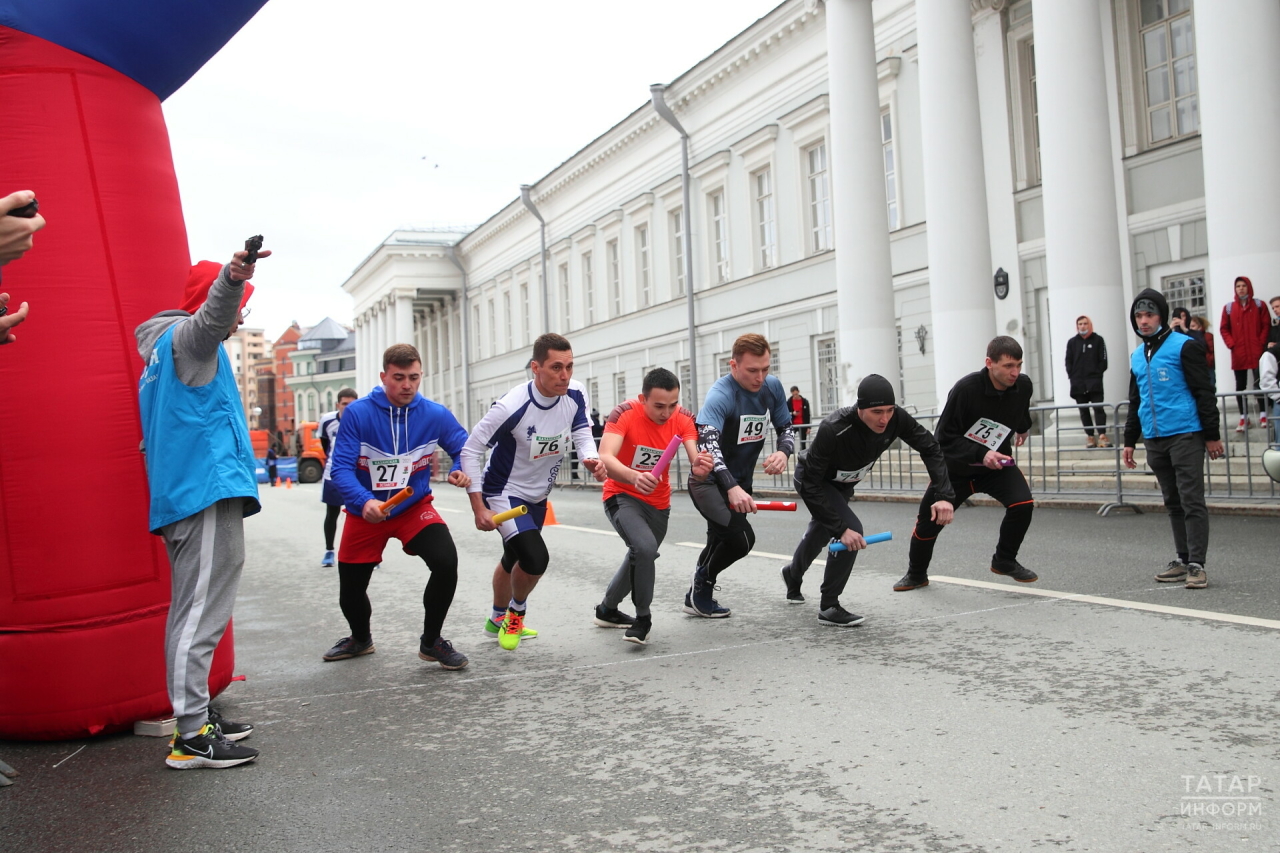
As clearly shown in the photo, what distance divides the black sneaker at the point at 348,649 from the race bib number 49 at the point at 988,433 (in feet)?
13.2

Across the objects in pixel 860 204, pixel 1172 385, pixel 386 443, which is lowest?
pixel 1172 385

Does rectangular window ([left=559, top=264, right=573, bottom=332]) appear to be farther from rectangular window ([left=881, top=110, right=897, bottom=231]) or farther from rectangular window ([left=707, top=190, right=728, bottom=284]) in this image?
rectangular window ([left=881, top=110, right=897, bottom=231])

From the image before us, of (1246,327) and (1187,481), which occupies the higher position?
(1246,327)

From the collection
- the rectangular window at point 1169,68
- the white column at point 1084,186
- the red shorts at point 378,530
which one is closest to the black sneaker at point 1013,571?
the red shorts at point 378,530

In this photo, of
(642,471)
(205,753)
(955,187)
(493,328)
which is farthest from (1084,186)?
(493,328)

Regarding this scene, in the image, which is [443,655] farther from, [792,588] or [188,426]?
[792,588]

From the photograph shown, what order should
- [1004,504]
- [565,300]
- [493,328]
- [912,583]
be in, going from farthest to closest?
[493,328]
[565,300]
[912,583]
[1004,504]

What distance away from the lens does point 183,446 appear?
4508mm

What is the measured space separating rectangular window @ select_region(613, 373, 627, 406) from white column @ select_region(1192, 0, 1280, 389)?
26.1 m

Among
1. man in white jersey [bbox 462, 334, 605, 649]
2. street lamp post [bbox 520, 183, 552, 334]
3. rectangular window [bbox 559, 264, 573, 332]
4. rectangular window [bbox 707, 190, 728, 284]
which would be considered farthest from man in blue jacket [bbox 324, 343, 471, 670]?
rectangular window [bbox 559, 264, 573, 332]

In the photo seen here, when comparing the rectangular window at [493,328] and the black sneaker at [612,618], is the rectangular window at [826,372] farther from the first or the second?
the rectangular window at [493,328]

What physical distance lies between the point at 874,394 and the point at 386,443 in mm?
2755

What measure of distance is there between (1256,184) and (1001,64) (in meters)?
8.16

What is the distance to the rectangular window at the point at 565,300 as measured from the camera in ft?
148
